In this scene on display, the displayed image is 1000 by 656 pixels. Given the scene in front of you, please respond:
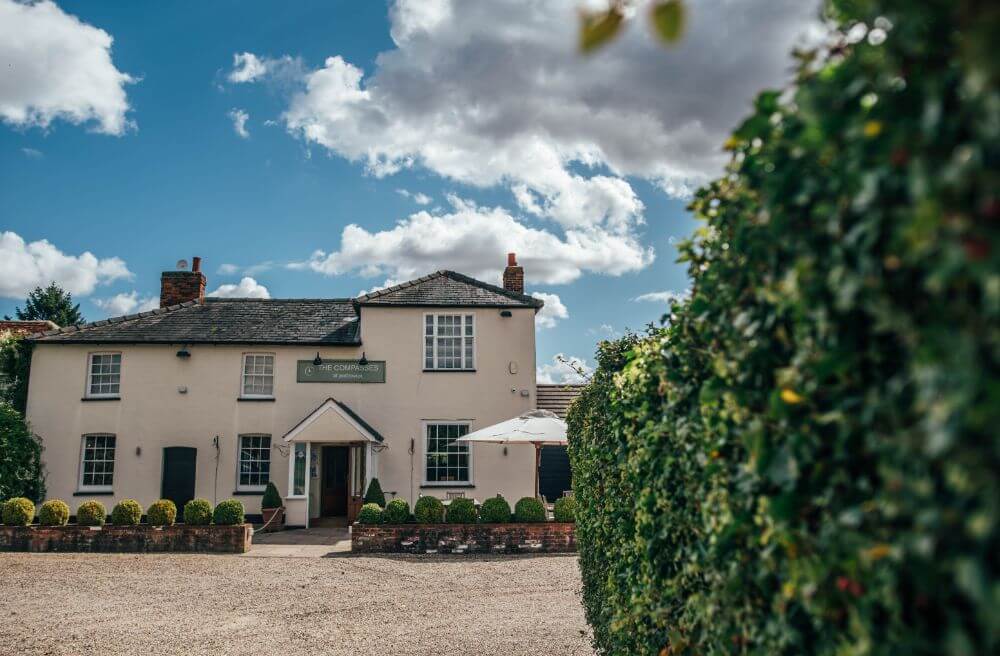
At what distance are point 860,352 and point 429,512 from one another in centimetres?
1449

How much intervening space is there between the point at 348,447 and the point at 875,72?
2109 centimetres

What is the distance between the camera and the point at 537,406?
23.4 metres

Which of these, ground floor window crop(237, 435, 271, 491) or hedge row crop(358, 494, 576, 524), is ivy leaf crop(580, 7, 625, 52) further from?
ground floor window crop(237, 435, 271, 491)

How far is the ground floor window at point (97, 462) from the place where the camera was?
20781 millimetres

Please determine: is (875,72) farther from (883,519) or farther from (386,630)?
(386,630)

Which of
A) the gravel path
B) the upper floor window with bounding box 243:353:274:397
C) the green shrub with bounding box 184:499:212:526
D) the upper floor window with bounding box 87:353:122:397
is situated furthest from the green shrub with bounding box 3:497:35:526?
the upper floor window with bounding box 243:353:274:397

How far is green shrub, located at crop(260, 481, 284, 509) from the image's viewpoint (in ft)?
63.8

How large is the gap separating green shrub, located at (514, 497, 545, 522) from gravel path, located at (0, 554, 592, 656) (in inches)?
49.5

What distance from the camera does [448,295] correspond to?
22172 mm

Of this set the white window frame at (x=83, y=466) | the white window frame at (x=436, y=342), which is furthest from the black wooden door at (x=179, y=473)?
the white window frame at (x=436, y=342)

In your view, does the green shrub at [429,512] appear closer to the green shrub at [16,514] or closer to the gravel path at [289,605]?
the gravel path at [289,605]

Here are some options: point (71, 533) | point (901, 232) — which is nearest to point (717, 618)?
point (901, 232)

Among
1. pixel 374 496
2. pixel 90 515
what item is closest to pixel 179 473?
pixel 90 515

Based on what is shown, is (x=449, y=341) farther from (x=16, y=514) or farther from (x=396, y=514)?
(x=16, y=514)
